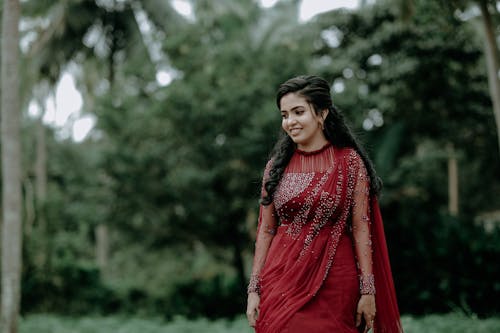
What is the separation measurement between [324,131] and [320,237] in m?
0.56

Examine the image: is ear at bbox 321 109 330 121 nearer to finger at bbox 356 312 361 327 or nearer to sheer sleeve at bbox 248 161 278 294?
sheer sleeve at bbox 248 161 278 294

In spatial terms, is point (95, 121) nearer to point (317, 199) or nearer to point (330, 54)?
point (330, 54)

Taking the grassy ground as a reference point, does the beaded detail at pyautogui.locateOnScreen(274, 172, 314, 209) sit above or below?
above

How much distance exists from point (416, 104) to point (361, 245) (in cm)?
1026

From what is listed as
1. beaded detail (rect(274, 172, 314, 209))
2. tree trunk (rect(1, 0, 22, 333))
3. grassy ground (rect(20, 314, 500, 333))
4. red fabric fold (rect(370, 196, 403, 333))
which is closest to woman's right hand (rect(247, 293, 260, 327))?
beaded detail (rect(274, 172, 314, 209))

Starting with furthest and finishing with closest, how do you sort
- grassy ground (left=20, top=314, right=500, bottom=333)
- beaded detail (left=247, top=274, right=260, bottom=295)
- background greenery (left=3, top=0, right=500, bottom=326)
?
background greenery (left=3, top=0, right=500, bottom=326)
grassy ground (left=20, top=314, right=500, bottom=333)
beaded detail (left=247, top=274, right=260, bottom=295)

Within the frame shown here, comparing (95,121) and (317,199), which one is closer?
(317,199)

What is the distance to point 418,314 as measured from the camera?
8.93m

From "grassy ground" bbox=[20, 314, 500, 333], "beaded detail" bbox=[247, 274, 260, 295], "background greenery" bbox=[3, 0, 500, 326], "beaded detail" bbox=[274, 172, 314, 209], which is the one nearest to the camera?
"beaded detail" bbox=[274, 172, 314, 209]

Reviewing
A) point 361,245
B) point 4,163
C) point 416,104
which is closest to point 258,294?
point 361,245

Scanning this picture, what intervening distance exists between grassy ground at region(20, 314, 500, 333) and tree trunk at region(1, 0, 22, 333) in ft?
6.47

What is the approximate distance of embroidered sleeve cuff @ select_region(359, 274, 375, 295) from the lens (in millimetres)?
2553

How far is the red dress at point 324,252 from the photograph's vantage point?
99.3 inches

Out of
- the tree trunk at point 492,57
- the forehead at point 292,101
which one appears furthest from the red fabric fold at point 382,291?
the tree trunk at point 492,57
